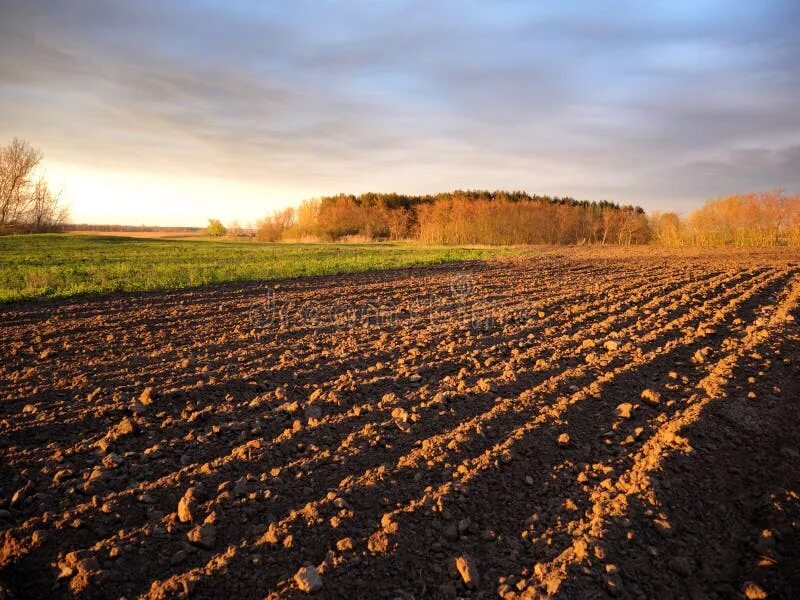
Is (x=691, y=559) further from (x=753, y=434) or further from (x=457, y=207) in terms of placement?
(x=457, y=207)

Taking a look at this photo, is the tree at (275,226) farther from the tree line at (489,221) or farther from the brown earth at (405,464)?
the brown earth at (405,464)

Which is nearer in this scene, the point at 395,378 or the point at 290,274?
the point at 395,378

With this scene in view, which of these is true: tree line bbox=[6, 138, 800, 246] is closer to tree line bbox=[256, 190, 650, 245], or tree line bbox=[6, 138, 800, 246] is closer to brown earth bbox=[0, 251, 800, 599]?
tree line bbox=[256, 190, 650, 245]

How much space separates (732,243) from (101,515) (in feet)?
116

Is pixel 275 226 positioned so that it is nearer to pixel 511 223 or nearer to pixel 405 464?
pixel 511 223

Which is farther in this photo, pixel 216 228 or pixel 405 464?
pixel 216 228

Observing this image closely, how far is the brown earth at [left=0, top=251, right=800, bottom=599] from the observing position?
2.46 metres

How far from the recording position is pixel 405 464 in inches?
132

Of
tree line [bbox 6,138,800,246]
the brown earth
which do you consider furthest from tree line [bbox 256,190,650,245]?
the brown earth

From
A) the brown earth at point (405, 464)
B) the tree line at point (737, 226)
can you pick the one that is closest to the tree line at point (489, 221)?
the tree line at point (737, 226)

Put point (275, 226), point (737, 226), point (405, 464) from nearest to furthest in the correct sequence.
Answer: point (405, 464), point (737, 226), point (275, 226)

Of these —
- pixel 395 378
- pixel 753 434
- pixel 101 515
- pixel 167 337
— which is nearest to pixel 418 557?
pixel 101 515

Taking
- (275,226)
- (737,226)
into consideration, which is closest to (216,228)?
(275,226)

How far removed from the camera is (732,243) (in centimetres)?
2900
